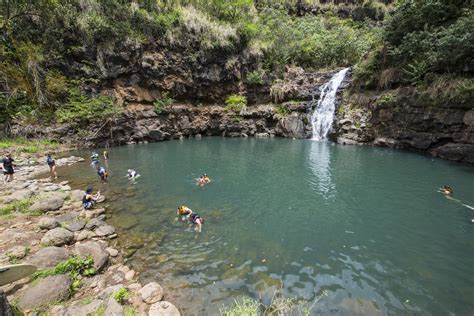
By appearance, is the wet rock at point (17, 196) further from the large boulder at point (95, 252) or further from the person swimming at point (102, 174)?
the large boulder at point (95, 252)

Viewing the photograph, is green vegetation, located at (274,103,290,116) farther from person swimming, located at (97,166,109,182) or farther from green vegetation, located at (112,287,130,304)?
green vegetation, located at (112,287,130,304)

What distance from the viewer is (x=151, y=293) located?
5316mm

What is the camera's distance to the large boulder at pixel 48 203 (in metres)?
9.35

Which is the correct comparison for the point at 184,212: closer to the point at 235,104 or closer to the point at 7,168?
the point at 7,168

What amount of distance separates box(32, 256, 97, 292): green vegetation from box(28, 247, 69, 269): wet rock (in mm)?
257

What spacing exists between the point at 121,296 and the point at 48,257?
2.63m

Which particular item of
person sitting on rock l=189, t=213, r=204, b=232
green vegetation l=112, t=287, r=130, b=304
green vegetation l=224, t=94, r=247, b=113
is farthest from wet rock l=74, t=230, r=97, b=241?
green vegetation l=224, t=94, r=247, b=113

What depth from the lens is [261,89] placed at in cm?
3469

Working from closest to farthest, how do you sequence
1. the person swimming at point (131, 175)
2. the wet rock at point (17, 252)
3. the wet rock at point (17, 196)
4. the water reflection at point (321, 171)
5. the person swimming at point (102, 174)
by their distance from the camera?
the wet rock at point (17, 252), the wet rock at point (17, 196), the water reflection at point (321, 171), the person swimming at point (102, 174), the person swimming at point (131, 175)

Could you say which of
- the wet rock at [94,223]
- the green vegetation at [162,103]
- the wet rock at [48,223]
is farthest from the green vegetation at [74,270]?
the green vegetation at [162,103]

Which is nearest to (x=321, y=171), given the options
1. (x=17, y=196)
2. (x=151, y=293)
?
(x=151, y=293)

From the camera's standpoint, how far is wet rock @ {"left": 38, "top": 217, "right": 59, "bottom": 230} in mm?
7902

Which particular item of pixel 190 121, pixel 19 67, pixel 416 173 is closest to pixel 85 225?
pixel 416 173

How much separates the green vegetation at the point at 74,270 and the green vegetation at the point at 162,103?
987 inches
